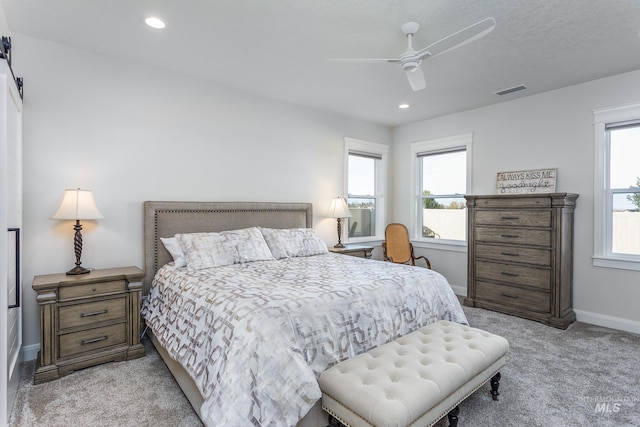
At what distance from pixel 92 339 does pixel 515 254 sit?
440 cm

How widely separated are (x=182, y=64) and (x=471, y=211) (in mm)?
3844

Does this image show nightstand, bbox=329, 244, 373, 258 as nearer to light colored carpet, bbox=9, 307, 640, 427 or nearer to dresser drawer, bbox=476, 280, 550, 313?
dresser drawer, bbox=476, 280, 550, 313

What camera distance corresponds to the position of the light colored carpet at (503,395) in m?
2.03

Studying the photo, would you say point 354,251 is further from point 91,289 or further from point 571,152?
point 91,289

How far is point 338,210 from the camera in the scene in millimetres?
4707

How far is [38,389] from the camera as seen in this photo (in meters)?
2.35

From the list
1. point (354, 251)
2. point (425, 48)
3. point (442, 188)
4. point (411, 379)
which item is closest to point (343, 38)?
point (425, 48)

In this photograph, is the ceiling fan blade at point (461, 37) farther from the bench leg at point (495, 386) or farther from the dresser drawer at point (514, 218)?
the dresser drawer at point (514, 218)

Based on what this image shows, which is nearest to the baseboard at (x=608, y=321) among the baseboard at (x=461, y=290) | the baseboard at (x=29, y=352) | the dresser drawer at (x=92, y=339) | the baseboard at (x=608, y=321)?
the baseboard at (x=608, y=321)

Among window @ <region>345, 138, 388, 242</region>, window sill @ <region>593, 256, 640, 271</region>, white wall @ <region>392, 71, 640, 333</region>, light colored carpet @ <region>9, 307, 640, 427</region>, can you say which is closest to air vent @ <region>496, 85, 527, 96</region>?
white wall @ <region>392, 71, 640, 333</region>

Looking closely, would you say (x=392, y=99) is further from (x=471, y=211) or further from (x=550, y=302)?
(x=550, y=302)

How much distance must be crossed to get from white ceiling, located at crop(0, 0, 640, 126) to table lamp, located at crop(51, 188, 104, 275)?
1246mm

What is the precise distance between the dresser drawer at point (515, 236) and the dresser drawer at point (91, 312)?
13.3 ft

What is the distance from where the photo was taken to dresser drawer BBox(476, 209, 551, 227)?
3748 mm
